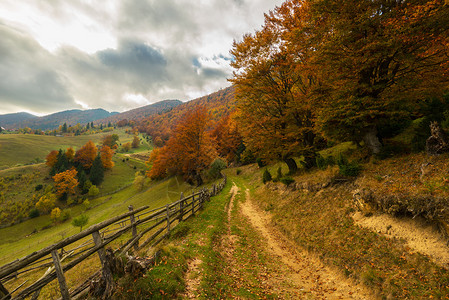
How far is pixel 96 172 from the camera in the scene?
71500 mm

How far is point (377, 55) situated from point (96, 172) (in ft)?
290

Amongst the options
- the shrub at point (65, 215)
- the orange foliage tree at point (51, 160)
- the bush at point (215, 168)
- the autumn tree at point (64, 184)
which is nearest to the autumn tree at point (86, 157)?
the orange foliage tree at point (51, 160)

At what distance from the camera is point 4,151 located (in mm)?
96438

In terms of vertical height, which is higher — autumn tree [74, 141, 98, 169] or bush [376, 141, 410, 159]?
autumn tree [74, 141, 98, 169]

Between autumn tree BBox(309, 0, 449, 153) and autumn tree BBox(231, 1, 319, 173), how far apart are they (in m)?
2.80

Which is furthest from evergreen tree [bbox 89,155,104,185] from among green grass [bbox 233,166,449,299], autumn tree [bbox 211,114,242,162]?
green grass [bbox 233,166,449,299]

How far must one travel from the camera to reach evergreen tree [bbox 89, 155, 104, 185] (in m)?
69.7

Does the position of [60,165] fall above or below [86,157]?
below

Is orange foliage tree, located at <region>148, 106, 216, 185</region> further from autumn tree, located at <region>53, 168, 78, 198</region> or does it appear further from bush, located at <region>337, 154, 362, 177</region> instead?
autumn tree, located at <region>53, 168, 78, 198</region>

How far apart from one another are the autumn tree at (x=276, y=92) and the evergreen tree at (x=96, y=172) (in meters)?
76.8

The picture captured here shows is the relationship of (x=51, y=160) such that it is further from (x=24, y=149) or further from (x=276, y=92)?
(x=276, y=92)

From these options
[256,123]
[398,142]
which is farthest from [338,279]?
[256,123]

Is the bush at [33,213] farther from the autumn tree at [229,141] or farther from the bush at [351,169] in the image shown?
the bush at [351,169]

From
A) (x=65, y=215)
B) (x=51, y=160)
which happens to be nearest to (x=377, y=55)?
(x=65, y=215)
